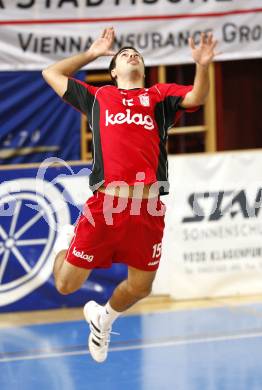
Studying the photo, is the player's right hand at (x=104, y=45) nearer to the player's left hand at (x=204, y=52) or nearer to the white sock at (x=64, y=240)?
the player's left hand at (x=204, y=52)

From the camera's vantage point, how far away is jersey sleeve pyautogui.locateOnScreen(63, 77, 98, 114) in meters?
6.68

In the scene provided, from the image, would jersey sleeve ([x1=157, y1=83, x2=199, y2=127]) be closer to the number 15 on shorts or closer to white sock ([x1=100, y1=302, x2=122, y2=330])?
the number 15 on shorts

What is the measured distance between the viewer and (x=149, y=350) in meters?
7.93

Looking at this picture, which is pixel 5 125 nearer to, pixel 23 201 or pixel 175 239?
pixel 23 201

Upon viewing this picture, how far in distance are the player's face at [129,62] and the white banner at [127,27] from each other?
4.34 meters

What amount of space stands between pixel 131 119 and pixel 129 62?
396mm

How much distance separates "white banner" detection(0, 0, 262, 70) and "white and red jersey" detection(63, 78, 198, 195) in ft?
13.8

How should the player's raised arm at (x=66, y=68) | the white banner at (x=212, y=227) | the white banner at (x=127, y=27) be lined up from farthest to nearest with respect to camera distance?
the white banner at (x=127, y=27) < the white banner at (x=212, y=227) < the player's raised arm at (x=66, y=68)

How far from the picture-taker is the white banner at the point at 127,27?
35.3ft

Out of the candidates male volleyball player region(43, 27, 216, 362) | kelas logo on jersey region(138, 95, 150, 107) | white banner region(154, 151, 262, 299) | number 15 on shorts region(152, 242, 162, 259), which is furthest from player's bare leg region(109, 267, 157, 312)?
white banner region(154, 151, 262, 299)

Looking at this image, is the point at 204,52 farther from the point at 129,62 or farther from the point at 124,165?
the point at 124,165

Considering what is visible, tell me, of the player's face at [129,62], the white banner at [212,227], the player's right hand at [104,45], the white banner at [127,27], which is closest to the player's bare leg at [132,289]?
the player's face at [129,62]

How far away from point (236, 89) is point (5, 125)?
12.0 feet

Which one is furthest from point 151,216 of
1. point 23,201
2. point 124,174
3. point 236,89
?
point 236,89
